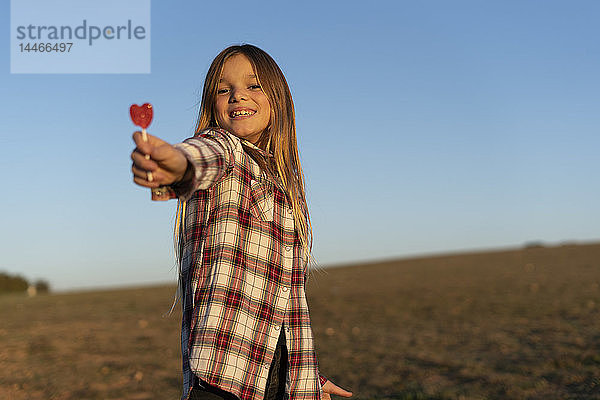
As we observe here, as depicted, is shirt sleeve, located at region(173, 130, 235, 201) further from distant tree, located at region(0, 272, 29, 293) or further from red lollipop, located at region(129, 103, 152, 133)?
distant tree, located at region(0, 272, 29, 293)

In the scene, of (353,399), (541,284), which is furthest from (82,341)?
(541,284)

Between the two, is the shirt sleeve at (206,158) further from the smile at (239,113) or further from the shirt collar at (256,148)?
the smile at (239,113)

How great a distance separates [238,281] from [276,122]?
89 centimetres

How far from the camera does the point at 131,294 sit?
807 inches

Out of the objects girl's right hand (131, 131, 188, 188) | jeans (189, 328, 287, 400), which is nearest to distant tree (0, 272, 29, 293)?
jeans (189, 328, 287, 400)

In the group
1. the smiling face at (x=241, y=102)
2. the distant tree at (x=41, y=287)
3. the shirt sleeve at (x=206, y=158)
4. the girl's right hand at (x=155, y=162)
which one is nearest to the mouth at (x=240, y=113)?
the smiling face at (x=241, y=102)

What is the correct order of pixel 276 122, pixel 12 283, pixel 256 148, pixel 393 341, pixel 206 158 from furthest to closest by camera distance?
pixel 12 283, pixel 393 341, pixel 276 122, pixel 256 148, pixel 206 158

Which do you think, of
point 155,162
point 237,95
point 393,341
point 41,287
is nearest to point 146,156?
point 155,162

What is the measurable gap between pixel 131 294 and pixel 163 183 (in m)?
19.9

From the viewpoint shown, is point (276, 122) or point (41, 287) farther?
point (41, 287)

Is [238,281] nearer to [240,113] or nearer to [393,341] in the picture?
[240,113]

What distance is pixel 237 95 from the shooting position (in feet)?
8.68

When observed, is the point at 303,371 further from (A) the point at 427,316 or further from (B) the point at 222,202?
(A) the point at 427,316

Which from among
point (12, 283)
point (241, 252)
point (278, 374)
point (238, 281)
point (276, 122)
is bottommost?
point (12, 283)
